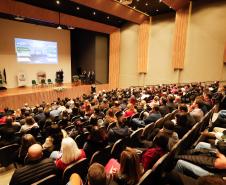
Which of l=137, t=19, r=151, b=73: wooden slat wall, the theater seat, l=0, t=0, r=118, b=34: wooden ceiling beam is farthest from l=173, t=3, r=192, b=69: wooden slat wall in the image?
the theater seat

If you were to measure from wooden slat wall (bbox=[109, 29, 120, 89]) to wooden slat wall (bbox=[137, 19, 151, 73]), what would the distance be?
195cm

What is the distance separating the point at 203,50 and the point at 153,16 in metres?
4.32

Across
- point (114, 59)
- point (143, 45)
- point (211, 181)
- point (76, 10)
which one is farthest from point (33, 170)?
point (114, 59)

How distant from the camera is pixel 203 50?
10.9 m

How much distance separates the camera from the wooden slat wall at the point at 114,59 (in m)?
14.9

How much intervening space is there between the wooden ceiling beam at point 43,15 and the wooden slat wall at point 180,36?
5173mm

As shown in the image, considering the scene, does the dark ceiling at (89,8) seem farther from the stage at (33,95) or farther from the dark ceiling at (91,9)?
the stage at (33,95)

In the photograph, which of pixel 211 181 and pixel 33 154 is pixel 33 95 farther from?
pixel 211 181

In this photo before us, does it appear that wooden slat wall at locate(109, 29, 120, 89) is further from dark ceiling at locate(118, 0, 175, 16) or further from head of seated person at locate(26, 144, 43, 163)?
head of seated person at locate(26, 144, 43, 163)

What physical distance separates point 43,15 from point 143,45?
6946 millimetres

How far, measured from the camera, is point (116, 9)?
35.8 ft

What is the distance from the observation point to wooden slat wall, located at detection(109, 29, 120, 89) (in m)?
14.9

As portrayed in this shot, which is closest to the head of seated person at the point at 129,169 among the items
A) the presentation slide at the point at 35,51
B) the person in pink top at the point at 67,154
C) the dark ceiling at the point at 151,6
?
the person in pink top at the point at 67,154

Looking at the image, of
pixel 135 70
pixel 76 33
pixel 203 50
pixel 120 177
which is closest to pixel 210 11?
pixel 203 50
